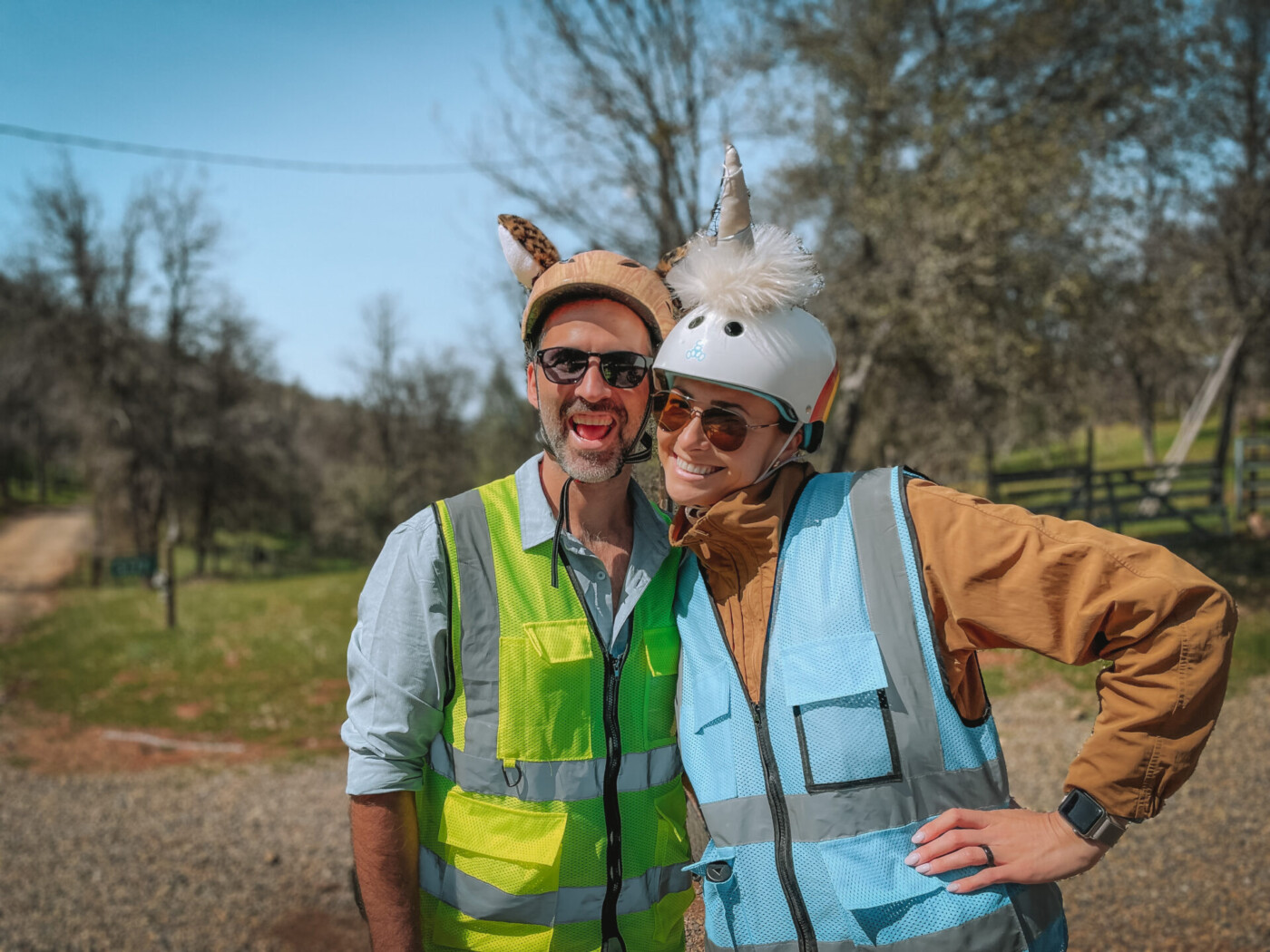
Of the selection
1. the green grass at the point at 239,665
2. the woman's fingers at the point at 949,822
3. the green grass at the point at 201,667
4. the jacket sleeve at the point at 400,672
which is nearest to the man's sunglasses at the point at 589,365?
the jacket sleeve at the point at 400,672

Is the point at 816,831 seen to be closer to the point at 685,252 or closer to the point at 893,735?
the point at 893,735

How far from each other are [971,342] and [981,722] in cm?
984

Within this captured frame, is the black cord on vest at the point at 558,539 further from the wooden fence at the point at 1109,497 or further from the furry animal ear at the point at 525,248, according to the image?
the wooden fence at the point at 1109,497

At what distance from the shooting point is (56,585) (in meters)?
25.7

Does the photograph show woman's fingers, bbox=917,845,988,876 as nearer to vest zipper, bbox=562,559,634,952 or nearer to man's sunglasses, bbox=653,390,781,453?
vest zipper, bbox=562,559,634,952

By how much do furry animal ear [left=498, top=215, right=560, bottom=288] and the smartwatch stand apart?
73.7 inches

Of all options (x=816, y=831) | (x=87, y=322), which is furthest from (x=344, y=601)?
(x=816, y=831)

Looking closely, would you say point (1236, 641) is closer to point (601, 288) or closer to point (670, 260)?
point (670, 260)

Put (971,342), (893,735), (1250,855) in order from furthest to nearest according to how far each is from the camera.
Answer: (971,342) → (1250,855) → (893,735)

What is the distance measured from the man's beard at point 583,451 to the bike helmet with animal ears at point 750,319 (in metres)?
0.23

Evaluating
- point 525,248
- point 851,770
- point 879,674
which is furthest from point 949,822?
point 525,248

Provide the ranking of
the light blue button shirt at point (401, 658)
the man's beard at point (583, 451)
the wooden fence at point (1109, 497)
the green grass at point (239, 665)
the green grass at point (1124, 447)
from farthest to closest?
the green grass at point (1124, 447) → the wooden fence at point (1109, 497) → the green grass at point (239, 665) → the man's beard at point (583, 451) → the light blue button shirt at point (401, 658)

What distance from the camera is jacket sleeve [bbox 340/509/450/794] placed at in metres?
Answer: 2.02

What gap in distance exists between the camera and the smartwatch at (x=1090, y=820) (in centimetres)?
172
